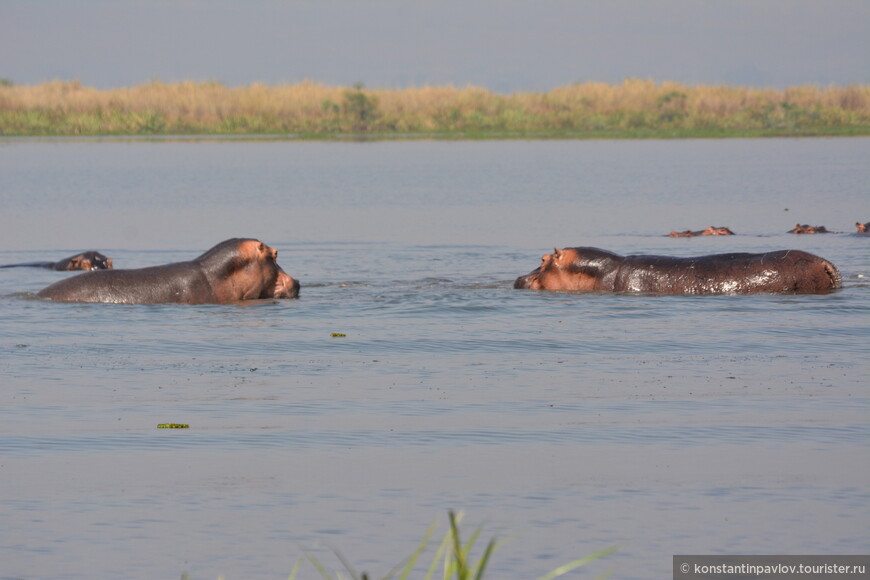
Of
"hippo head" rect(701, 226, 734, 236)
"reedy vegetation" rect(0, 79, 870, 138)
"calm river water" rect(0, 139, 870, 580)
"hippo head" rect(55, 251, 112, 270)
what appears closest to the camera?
"calm river water" rect(0, 139, 870, 580)

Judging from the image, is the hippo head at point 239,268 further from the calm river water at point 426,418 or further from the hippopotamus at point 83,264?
the hippopotamus at point 83,264

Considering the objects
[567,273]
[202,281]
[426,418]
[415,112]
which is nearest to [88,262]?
[202,281]

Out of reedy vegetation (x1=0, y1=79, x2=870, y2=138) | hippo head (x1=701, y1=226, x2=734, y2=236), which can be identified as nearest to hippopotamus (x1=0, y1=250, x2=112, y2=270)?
hippo head (x1=701, y1=226, x2=734, y2=236)

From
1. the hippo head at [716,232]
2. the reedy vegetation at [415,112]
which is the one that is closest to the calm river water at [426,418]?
the hippo head at [716,232]

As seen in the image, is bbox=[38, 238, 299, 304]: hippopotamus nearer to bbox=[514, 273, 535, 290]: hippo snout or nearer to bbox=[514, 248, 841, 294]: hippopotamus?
bbox=[514, 273, 535, 290]: hippo snout

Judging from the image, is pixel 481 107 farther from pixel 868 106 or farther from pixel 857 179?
pixel 857 179

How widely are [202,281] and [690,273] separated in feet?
15.1

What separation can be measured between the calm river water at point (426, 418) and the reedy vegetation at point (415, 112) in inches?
1412

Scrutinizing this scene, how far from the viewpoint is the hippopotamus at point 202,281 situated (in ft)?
43.1

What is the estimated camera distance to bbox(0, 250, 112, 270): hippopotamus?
15.6m

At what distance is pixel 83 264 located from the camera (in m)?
15.9

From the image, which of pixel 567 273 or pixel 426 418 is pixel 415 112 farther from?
pixel 426 418

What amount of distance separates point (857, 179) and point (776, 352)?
21349 mm

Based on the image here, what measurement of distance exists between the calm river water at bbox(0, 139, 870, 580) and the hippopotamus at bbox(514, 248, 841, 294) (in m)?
0.25
